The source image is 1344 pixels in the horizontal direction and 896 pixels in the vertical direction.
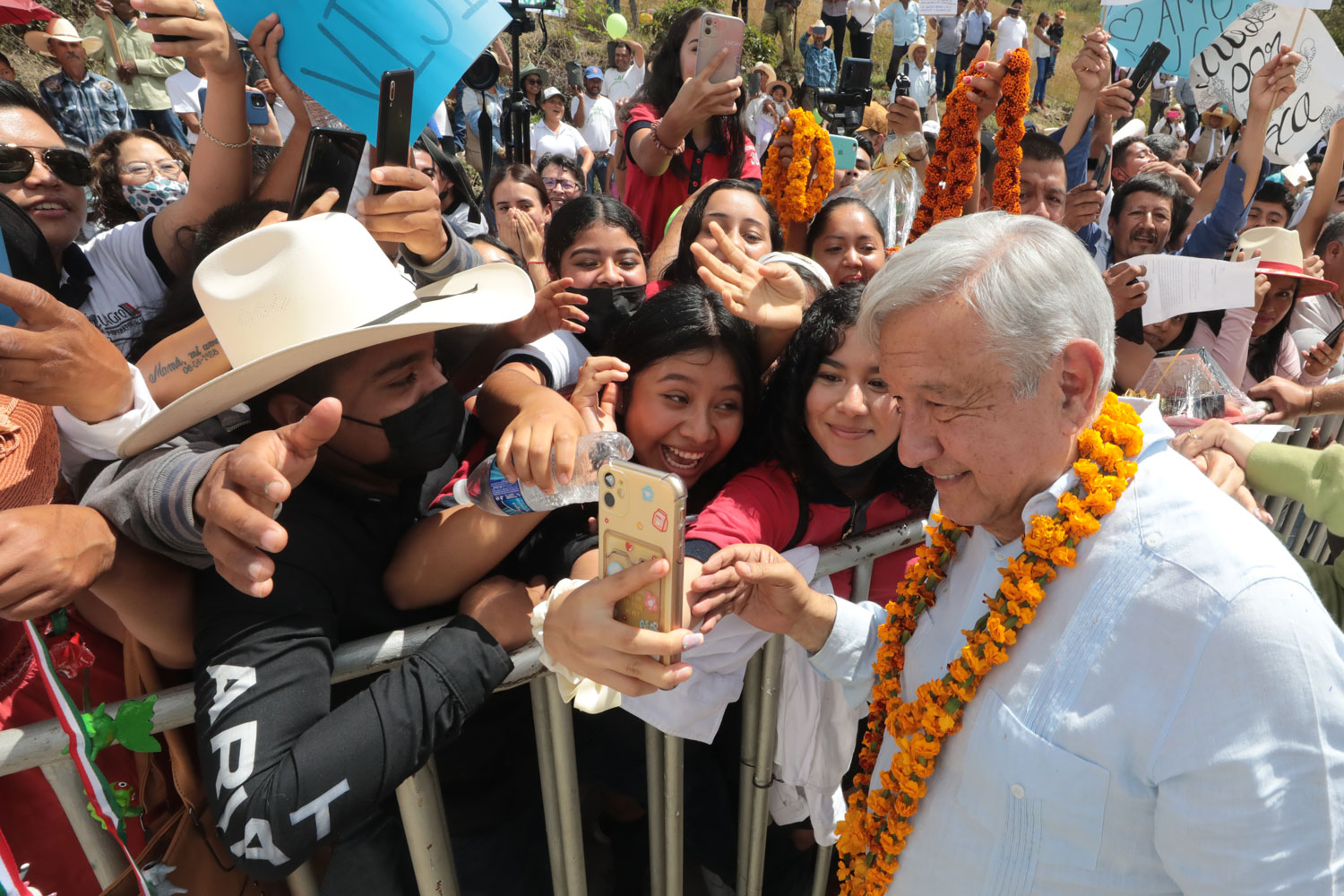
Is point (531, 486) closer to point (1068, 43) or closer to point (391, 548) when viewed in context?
point (391, 548)

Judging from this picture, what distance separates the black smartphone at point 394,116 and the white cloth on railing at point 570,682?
45.3 inches

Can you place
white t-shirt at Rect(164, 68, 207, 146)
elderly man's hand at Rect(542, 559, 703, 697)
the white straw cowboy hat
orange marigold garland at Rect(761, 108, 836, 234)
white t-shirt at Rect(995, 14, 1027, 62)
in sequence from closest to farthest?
A: elderly man's hand at Rect(542, 559, 703, 697) < orange marigold garland at Rect(761, 108, 836, 234) < the white straw cowboy hat < white t-shirt at Rect(164, 68, 207, 146) < white t-shirt at Rect(995, 14, 1027, 62)

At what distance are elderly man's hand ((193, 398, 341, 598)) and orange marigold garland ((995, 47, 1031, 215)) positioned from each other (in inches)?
120

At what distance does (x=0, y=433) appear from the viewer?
147 centimetres

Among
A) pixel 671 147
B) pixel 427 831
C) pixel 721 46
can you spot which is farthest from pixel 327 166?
pixel 671 147

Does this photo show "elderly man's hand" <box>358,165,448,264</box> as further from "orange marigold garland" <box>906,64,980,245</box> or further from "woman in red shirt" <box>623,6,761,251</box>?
"orange marigold garland" <box>906,64,980,245</box>

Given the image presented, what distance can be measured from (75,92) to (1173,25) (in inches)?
338

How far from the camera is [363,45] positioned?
77.7 inches

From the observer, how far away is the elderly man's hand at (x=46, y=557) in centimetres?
123

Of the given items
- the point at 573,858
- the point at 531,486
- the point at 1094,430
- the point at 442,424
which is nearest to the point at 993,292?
the point at 1094,430

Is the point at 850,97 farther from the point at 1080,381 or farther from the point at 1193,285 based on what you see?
the point at 1080,381

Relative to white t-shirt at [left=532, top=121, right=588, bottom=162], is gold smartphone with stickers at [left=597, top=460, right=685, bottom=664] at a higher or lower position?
Answer: higher

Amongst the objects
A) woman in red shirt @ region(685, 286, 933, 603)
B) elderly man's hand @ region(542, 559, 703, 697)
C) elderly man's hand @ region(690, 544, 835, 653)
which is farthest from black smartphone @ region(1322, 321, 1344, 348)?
elderly man's hand @ region(542, 559, 703, 697)

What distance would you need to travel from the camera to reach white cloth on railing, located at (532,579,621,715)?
5.04 ft
